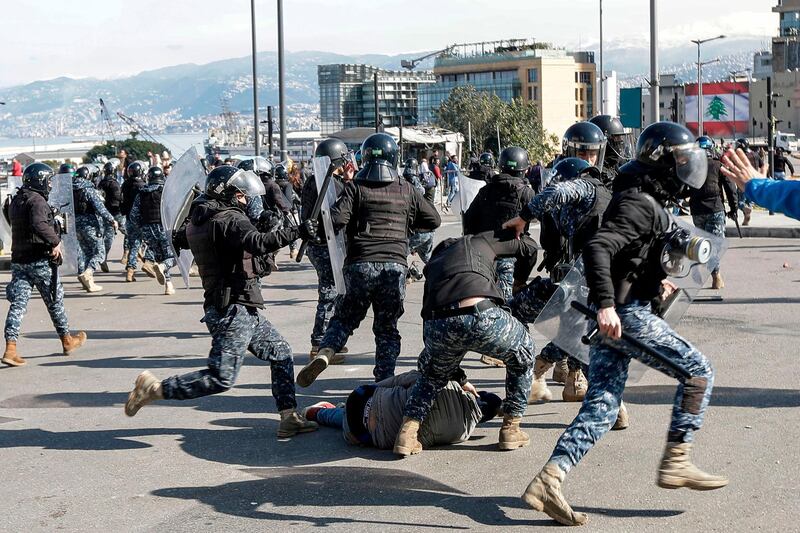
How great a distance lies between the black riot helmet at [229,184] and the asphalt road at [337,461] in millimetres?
1532

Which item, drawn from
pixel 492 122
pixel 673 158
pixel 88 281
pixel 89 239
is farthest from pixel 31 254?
pixel 492 122

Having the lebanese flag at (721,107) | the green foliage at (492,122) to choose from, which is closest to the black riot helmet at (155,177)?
the green foliage at (492,122)

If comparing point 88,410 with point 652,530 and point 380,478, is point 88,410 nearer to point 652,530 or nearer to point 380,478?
point 380,478

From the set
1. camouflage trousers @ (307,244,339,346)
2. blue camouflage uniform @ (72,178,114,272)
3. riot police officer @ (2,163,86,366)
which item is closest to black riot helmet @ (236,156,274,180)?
blue camouflage uniform @ (72,178,114,272)

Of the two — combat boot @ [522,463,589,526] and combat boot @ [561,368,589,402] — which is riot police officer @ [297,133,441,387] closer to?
combat boot @ [561,368,589,402]

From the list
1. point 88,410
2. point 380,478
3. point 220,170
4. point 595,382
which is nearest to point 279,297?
point 88,410

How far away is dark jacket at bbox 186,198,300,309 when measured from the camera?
6547 millimetres

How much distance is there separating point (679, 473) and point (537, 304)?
88.8 inches

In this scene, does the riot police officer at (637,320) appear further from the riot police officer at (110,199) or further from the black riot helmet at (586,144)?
the riot police officer at (110,199)

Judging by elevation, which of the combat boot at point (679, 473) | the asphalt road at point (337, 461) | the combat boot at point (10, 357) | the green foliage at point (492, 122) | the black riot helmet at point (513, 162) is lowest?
the asphalt road at point (337, 461)

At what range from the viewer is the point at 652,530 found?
4.93 m

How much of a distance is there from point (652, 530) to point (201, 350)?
6090mm

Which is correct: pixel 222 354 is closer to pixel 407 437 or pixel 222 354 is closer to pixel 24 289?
pixel 407 437

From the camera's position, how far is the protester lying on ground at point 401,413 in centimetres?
641
